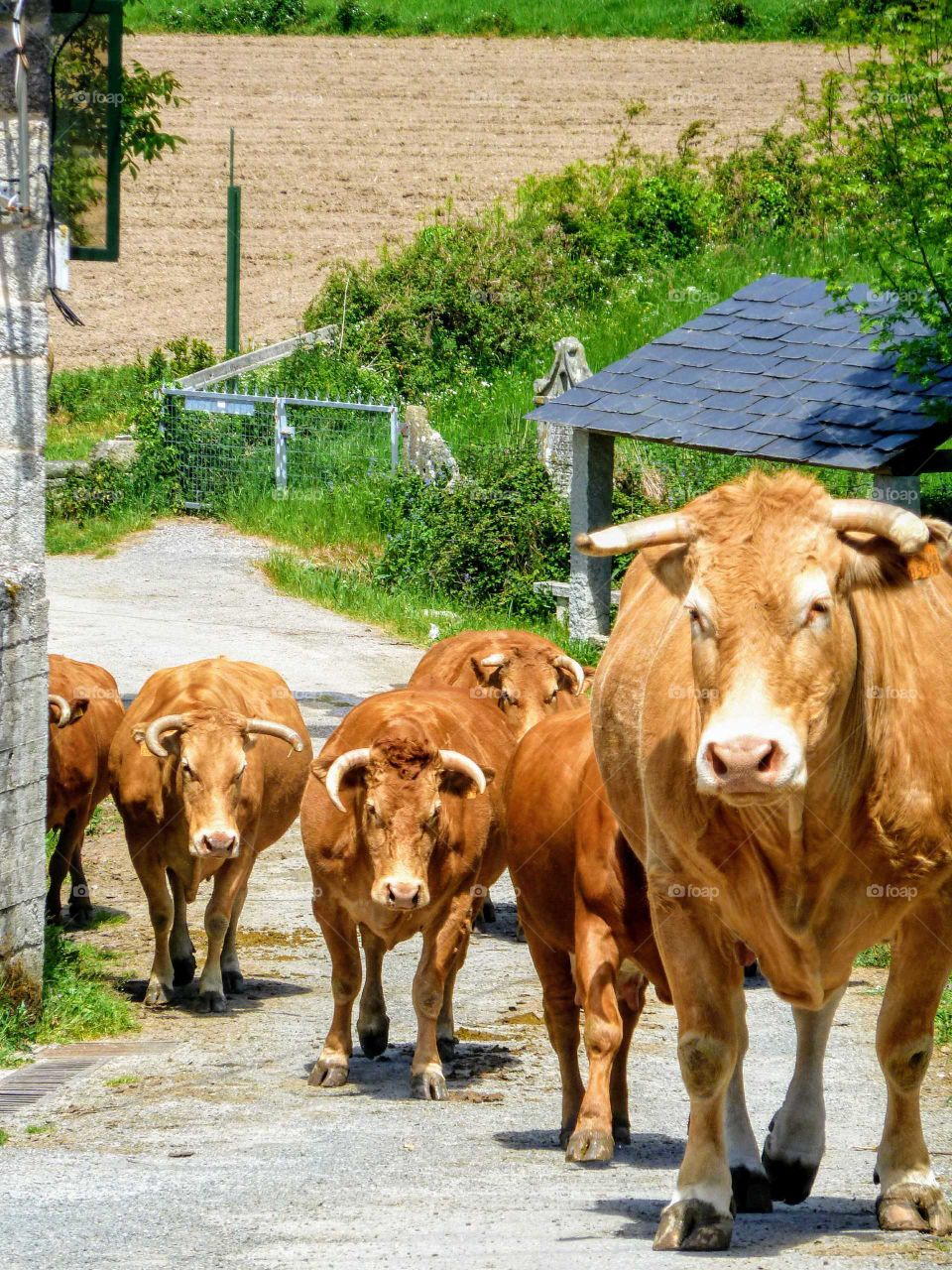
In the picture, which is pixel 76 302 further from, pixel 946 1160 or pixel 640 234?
pixel 946 1160

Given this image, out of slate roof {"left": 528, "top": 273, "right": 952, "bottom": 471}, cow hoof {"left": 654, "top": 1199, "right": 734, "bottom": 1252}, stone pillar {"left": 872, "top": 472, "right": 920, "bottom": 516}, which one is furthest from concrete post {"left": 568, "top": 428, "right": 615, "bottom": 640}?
cow hoof {"left": 654, "top": 1199, "right": 734, "bottom": 1252}

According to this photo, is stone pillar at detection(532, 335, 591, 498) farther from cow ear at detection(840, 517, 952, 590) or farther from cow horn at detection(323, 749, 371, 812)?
cow ear at detection(840, 517, 952, 590)

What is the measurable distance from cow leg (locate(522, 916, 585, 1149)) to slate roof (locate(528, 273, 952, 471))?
7543mm

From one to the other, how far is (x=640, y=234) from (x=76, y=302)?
13963mm

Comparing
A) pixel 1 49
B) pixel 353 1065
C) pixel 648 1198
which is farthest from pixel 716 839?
pixel 1 49

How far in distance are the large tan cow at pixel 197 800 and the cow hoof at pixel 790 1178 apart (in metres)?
4.24

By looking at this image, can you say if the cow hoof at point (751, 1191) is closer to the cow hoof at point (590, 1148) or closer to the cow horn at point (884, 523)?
the cow hoof at point (590, 1148)

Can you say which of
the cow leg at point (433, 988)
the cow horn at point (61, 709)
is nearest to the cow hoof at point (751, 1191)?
the cow leg at point (433, 988)

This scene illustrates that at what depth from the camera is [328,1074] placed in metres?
8.23

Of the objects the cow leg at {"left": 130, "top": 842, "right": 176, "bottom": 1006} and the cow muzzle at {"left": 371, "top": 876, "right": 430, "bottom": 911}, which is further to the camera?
the cow leg at {"left": 130, "top": 842, "right": 176, "bottom": 1006}

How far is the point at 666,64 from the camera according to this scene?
1949 inches

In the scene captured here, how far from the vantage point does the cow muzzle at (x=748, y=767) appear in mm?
4270

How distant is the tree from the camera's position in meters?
13.2

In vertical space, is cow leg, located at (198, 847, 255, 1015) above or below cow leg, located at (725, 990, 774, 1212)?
below
